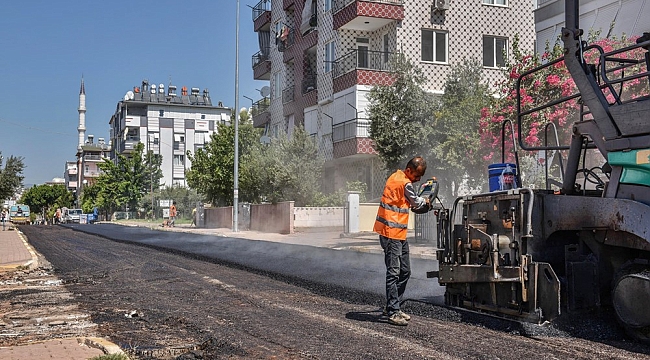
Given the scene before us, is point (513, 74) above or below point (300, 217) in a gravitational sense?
above

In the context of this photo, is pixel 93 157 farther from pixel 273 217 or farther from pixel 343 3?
pixel 343 3

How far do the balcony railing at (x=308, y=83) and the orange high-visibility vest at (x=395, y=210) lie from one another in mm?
29069

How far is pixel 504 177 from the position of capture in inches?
294

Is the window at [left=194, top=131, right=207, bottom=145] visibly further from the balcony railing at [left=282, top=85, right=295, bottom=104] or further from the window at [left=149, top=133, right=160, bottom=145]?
the balcony railing at [left=282, top=85, right=295, bottom=104]

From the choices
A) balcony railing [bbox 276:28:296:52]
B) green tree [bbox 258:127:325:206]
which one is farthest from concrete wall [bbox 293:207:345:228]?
balcony railing [bbox 276:28:296:52]

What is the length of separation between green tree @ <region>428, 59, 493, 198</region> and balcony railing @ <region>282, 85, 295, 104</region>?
16.8 m

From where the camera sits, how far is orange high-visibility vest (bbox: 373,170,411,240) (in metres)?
7.25

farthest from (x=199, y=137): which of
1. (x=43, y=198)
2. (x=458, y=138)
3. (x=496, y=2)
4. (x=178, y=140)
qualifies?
(x=458, y=138)

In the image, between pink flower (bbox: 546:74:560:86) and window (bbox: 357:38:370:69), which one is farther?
window (bbox: 357:38:370:69)

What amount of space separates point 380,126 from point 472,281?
1623cm

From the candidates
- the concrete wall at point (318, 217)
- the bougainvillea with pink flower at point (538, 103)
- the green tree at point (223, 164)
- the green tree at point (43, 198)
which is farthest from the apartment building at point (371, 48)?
the green tree at point (43, 198)

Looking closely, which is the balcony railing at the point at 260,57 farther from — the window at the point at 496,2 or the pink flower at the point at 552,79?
the pink flower at the point at 552,79

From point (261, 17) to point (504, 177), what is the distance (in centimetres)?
3853

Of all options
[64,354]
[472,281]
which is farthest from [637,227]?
[64,354]
